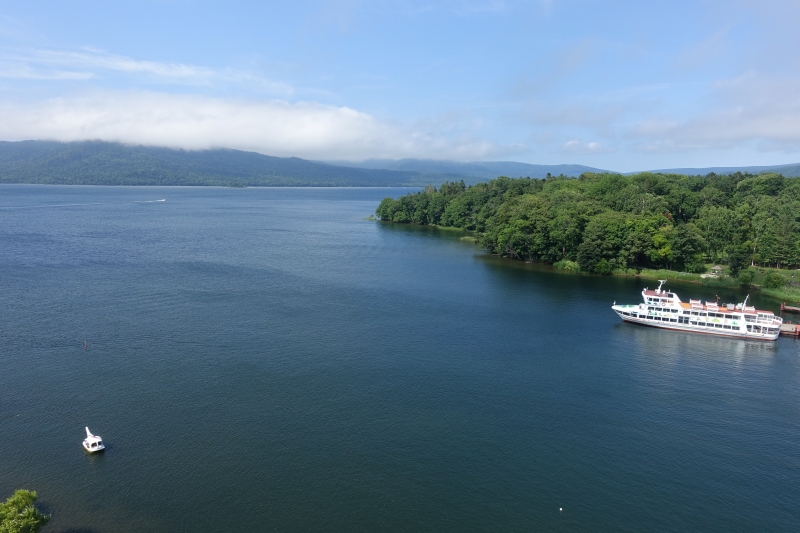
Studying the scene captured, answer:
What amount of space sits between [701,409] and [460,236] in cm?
8136

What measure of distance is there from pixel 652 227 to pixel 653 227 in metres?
0.30

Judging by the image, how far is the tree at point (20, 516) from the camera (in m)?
18.9

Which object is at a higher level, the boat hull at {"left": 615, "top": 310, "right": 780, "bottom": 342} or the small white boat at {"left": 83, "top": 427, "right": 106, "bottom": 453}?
the boat hull at {"left": 615, "top": 310, "right": 780, "bottom": 342}

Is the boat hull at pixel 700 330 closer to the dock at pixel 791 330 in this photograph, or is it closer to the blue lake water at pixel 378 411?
the blue lake water at pixel 378 411

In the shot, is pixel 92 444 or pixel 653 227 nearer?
pixel 92 444

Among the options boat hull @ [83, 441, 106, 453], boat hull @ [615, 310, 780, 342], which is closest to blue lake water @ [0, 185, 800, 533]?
boat hull @ [83, 441, 106, 453]

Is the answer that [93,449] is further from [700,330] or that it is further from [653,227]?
[653,227]

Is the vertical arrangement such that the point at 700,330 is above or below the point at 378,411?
above

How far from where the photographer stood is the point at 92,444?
2670cm

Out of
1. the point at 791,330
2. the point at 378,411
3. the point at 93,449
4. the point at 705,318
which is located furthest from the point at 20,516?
the point at 791,330

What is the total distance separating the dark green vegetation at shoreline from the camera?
7119 cm

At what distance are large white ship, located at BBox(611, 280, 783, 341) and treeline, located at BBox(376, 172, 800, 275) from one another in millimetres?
22135

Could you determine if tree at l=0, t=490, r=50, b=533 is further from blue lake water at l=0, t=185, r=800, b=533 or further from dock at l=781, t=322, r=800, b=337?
dock at l=781, t=322, r=800, b=337

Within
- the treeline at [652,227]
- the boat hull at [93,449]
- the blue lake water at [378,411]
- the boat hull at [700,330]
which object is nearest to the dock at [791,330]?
the blue lake water at [378,411]
